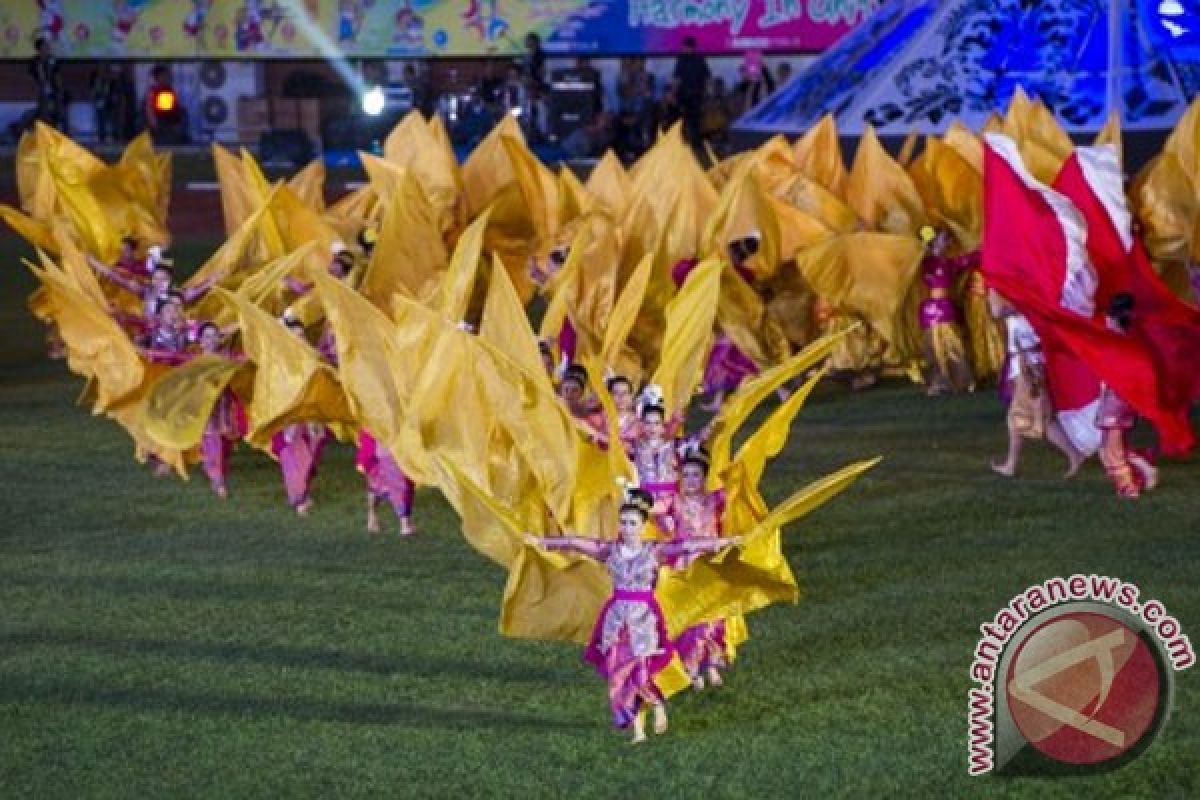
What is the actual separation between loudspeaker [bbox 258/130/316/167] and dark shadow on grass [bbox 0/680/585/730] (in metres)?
21.9

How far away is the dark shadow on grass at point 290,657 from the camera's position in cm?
794

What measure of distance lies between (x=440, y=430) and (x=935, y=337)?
5.63 m

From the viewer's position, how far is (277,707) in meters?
7.57

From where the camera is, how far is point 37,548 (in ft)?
32.8

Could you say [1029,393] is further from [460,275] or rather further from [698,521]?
[698,521]

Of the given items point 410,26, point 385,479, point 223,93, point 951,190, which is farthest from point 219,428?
point 223,93

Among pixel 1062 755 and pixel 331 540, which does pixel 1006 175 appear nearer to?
pixel 331 540

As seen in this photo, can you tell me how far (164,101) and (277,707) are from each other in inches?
997

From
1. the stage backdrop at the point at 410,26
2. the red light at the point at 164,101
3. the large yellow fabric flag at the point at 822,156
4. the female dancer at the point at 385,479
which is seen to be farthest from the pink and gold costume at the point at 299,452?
the red light at the point at 164,101

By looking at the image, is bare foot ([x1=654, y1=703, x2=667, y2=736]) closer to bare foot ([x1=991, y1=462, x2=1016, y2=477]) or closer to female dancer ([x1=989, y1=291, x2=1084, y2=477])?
female dancer ([x1=989, y1=291, x2=1084, y2=477])

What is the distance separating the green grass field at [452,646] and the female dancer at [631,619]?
205 mm

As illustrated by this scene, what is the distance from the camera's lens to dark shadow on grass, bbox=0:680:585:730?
7.36 m

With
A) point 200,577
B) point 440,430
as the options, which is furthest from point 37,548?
point 440,430

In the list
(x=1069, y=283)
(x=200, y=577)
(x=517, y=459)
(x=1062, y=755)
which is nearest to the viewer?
(x=1062, y=755)
